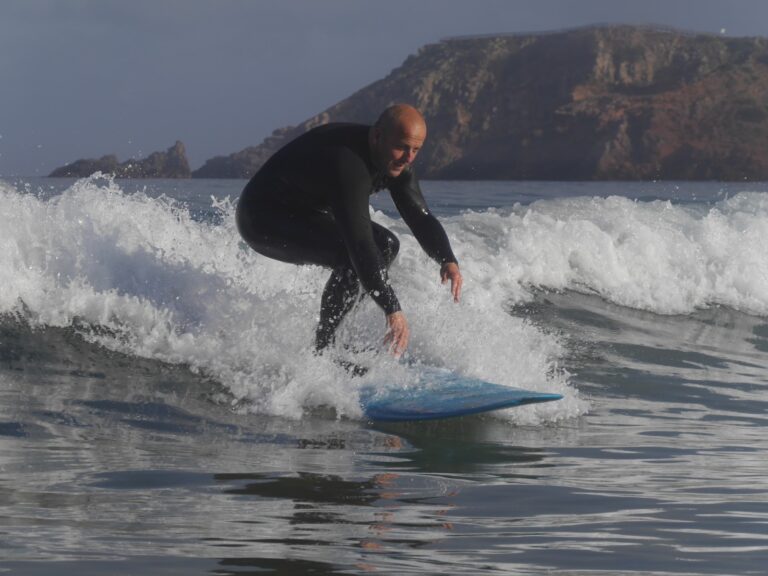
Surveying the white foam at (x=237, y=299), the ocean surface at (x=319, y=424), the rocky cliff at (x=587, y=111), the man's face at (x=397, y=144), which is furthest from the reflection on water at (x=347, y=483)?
the rocky cliff at (x=587, y=111)

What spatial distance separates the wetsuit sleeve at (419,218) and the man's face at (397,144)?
35 cm

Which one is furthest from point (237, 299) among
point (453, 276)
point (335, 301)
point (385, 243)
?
point (453, 276)

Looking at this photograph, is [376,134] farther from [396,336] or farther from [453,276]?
[396,336]

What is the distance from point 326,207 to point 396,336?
3.66ft

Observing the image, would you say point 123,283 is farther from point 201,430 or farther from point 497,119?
point 497,119

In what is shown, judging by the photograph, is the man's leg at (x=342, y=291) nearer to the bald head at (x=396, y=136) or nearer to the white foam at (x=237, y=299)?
the white foam at (x=237, y=299)

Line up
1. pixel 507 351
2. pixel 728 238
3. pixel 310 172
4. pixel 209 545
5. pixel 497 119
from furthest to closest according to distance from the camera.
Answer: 1. pixel 497 119
2. pixel 728 238
3. pixel 507 351
4. pixel 310 172
5. pixel 209 545

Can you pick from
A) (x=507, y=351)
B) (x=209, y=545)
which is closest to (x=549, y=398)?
(x=507, y=351)

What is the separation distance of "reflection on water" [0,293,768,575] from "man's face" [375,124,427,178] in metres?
1.23

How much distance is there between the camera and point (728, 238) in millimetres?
14195

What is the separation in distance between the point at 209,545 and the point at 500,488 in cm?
126

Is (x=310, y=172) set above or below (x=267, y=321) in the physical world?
above

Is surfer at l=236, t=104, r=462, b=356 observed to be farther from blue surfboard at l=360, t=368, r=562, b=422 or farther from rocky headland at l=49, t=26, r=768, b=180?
rocky headland at l=49, t=26, r=768, b=180

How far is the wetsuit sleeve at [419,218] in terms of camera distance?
5.95 metres
